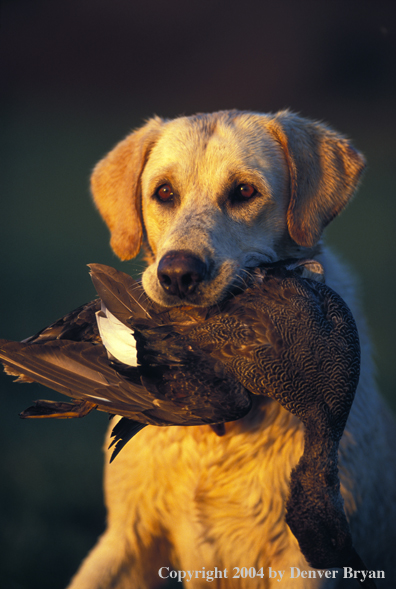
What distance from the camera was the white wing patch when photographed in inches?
69.4

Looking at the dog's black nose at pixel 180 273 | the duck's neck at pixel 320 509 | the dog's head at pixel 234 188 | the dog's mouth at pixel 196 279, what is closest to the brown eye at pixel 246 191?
the dog's head at pixel 234 188

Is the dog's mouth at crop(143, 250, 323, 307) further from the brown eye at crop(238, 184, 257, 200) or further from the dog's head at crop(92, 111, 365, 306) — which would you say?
the brown eye at crop(238, 184, 257, 200)

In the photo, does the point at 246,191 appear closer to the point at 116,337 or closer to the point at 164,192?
the point at 164,192

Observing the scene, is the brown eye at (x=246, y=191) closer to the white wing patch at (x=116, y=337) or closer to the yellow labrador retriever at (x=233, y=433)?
the yellow labrador retriever at (x=233, y=433)

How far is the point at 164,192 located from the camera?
240cm

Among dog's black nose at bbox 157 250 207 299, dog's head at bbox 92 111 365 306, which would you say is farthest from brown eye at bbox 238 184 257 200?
dog's black nose at bbox 157 250 207 299

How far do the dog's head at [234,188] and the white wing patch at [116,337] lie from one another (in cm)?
18

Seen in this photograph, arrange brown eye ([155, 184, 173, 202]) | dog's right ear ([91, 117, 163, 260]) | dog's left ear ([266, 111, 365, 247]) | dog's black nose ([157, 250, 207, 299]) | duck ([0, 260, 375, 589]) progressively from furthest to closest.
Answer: dog's right ear ([91, 117, 163, 260]) < brown eye ([155, 184, 173, 202]) < dog's left ear ([266, 111, 365, 247]) < dog's black nose ([157, 250, 207, 299]) < duck ([0, 260, 375, 589])

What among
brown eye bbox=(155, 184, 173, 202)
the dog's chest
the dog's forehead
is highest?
the dog's forehead

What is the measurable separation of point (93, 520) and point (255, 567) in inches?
61.7

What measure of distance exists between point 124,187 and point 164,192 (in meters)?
0.27

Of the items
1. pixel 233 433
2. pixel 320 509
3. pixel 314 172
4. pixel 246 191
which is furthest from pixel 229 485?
pixel 314 172

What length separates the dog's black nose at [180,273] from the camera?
1844mm

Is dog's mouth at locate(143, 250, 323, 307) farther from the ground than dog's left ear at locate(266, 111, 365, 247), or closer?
closer
